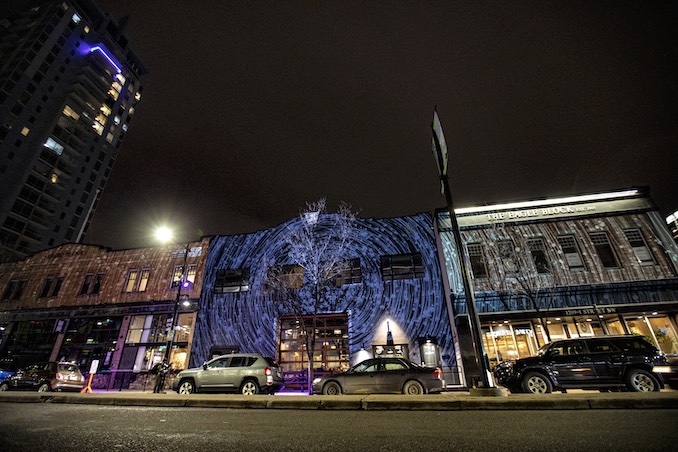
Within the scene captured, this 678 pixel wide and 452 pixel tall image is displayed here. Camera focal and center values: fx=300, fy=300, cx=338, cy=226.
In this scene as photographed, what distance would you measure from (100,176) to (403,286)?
7782 centimetres

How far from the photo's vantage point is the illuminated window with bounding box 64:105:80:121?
6174 cm

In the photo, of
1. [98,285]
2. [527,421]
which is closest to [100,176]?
[98,285]

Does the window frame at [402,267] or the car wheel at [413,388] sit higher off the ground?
the window frame at [402,267]

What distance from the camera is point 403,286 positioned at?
64.5ft

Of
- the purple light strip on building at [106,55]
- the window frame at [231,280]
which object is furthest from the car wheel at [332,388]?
the purple light strip on building at [106,55]

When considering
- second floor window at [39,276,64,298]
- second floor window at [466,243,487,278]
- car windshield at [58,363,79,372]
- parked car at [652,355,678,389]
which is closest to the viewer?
parked car at [652,355,678,389]

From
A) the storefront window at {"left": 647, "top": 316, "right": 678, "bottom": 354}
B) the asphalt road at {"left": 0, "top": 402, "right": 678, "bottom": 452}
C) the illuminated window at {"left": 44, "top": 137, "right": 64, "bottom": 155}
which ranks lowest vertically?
the asphalt road at {"left": 0, "top": 402, "right": 678, "bottom": 452}

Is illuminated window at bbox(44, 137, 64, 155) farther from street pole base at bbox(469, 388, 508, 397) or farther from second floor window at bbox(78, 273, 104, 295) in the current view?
street pole base at bbox(469, 388, 508, 397)

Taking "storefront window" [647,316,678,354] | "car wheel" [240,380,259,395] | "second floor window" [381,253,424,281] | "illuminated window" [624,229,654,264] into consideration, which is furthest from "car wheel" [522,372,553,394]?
"illuminated window" [624,229,654,264]

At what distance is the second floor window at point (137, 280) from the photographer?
23.8 m

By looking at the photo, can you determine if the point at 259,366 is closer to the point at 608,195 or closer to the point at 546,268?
the point at 546,268

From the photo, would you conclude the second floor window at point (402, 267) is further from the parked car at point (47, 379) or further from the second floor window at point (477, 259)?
the parked car at point (47, 379)

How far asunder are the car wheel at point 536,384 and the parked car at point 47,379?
22.8 meters

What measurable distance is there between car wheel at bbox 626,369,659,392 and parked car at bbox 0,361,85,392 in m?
25.9
